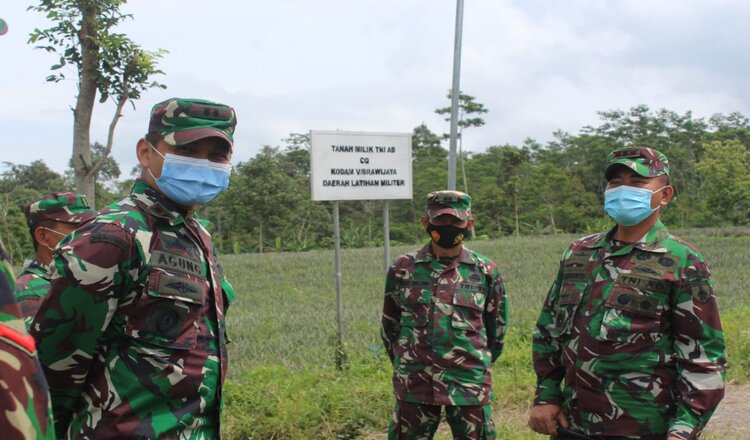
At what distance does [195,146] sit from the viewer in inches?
89.4

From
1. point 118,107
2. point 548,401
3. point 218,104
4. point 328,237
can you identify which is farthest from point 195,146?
point 328,237

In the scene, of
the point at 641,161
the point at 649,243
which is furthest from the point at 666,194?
the point at 649,243

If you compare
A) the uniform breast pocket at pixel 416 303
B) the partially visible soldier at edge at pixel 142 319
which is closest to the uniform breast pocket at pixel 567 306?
the uniform breast pocket at pixel 416 303

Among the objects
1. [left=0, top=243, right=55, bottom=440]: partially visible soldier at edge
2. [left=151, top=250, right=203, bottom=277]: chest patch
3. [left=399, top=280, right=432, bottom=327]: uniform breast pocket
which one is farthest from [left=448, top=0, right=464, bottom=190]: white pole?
[left=0, top=243, right=55, bottom=440]: partially visible soldier at edge

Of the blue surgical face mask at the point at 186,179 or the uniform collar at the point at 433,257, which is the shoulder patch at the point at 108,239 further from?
the uniform collar at the point at 433,257

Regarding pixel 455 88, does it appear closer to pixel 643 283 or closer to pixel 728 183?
Answer: pixel 643 283

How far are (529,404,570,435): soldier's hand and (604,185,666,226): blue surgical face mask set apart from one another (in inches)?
34.6

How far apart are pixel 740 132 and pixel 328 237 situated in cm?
2795

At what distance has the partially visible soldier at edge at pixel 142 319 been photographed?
193cm

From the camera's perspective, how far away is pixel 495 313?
A: 13.3 feet

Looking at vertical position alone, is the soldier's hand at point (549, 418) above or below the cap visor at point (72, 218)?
below

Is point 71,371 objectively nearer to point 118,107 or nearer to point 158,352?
point 158,352

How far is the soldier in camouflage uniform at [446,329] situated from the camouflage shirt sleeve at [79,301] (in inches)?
85.7

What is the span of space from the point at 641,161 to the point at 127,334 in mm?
2194
